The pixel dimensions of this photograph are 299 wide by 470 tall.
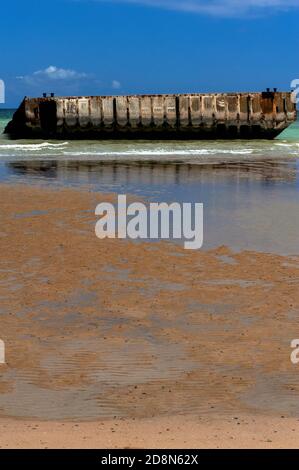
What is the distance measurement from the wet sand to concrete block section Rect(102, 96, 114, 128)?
2413cm

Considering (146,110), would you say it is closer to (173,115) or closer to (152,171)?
(173,115)

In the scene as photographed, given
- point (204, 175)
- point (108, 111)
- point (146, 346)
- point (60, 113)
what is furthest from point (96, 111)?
point (146, 346)

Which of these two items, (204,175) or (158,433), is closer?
(158,433)

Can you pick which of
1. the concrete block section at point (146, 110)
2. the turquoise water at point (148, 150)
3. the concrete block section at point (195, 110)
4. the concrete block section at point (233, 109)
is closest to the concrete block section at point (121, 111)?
the concrete block section at point (146, 110)

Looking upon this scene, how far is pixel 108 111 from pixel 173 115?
10.2 ft

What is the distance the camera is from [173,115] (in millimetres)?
33094

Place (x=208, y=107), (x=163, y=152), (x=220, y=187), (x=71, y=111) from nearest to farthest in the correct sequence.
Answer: (x=220, y=187) < (x=163, y=152) < (x=208, y=107) < (x=71, y=111)

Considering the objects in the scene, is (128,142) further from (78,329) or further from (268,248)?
(78,329)

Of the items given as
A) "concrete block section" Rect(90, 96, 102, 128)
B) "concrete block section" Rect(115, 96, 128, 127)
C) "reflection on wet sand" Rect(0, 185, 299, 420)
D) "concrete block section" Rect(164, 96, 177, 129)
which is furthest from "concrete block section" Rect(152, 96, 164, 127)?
"reflection on wet sand" Rect(0, 185, 299, 420)

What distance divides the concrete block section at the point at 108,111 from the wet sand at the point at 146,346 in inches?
950

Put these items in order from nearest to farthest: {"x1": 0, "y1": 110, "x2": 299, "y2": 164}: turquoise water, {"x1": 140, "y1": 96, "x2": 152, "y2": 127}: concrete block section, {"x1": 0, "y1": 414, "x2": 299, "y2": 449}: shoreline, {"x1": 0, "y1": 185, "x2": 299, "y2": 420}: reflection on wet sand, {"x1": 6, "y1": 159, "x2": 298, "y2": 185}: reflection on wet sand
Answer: {"x1": 0, "y1": 414, "x2": 299, "y2": 449}: shoreline, {"x1": 0, "y1": 185, "x2": 299, "y2": 420}: reflection on wet sand, {"x1": 6, "y1": 159, "x2": 298, "y2": 185}: reflection on wet sand, {"x1": 0, "y1": 110, "x2": 299, "y2": 164}: turquoise water, {"x1": 140, "y1": 96, "x2": 152, "y2": 127}: concrete block section

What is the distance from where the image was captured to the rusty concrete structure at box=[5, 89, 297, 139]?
3297cm

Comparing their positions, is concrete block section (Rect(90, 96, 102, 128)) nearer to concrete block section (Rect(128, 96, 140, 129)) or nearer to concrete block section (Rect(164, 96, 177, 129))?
concrete block section (Rect(128, 96, 140, 129))

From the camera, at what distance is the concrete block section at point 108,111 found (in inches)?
1300
